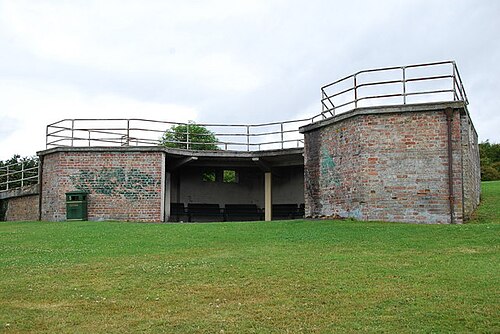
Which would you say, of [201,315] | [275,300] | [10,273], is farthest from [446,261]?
[10,273]

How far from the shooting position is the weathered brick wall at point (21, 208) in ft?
74.5

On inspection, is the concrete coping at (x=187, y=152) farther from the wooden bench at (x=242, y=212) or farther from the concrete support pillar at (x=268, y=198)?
the wooden bench at (x=242, y=212)

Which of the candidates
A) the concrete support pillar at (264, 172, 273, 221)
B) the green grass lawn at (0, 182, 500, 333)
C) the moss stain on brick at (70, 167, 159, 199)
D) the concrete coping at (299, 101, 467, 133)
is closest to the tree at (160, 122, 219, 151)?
the moss stain on brick at (70, 167, 159, 199)

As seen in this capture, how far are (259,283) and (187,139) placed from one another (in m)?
15.2

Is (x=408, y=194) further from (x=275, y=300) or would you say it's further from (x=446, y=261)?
(x=275, y=300)

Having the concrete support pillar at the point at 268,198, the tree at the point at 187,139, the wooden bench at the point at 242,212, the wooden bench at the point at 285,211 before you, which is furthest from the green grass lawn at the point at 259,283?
the wooden bench at the point at 242,212

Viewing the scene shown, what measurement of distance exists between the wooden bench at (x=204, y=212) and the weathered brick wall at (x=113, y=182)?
473 cm

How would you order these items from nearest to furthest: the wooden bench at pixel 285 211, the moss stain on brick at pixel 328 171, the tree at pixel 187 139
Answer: the moss stain on brick at pixel 328 171 < the tree at pixel 187 139 < the wooden bench at pixel 285 211

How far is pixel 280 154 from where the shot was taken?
22.8 m

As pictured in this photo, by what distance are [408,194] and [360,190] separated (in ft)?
4.39

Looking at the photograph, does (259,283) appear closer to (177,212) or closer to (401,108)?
(401,108)

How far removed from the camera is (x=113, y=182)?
811 inches

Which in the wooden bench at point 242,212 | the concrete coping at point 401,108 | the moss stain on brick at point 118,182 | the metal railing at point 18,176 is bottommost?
the wooden bench at point 242,212

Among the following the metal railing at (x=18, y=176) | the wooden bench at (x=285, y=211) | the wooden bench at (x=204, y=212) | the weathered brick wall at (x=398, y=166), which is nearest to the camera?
the weathered brick wall at (x=398, y=166)
